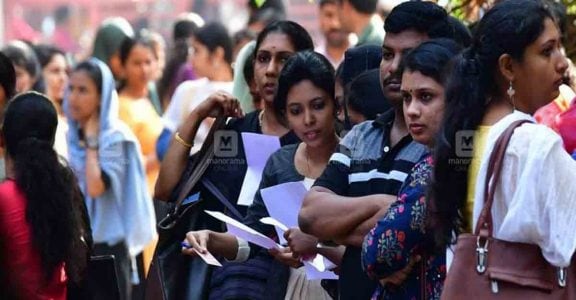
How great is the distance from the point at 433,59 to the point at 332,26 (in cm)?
583

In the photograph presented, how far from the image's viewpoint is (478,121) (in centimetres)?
532

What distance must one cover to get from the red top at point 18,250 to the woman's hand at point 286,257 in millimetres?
978

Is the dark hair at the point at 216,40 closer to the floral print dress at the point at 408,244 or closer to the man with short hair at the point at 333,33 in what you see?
the man with short hair at the point at 333,33

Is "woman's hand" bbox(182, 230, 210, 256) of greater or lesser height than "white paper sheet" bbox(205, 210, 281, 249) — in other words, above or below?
below

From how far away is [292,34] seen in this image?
7602 mm

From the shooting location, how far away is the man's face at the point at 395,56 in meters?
6.05

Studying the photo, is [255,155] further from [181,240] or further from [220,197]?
[181,240]

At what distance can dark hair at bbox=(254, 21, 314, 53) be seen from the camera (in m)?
7.61

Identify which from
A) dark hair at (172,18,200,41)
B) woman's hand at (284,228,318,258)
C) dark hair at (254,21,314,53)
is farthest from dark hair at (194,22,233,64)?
woman's hand at (284,228,318,258)

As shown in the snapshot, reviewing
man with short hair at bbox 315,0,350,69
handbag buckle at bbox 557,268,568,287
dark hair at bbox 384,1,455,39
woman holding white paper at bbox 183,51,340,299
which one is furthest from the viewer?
man with short hair at bbox 315,0,350,69

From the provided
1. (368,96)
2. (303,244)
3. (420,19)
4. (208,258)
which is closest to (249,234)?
(208,258)

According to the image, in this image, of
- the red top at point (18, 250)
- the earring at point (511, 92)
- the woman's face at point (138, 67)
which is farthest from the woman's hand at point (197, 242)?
the woman's face at point (138, 67)

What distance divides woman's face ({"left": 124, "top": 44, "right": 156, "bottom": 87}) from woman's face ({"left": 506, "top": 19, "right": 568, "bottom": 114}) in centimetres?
785

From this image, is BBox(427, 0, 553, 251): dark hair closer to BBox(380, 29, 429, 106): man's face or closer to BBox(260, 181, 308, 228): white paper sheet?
BBox(380, 29, 429, 106): man's face
